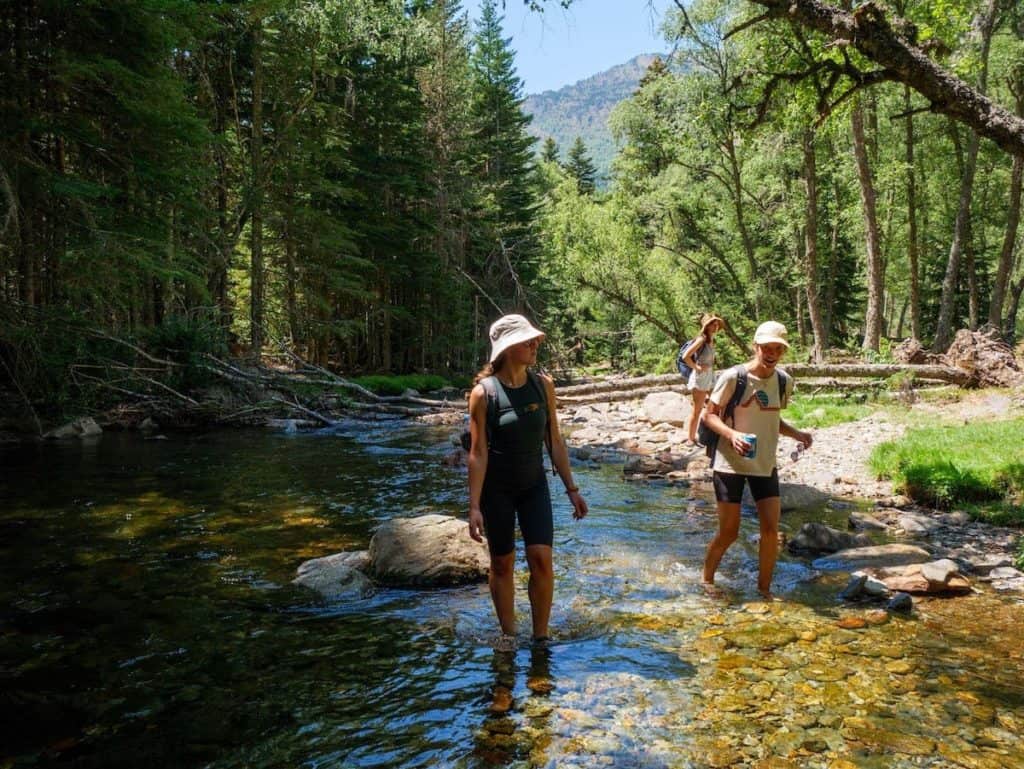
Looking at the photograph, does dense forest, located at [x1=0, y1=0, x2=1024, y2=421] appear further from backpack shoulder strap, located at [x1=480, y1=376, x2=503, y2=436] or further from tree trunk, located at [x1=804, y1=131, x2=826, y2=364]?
backpack shoulder strap, located at [x1=480, y1=376, x2=503, y2=436]

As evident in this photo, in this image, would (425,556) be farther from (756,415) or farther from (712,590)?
(756,415)

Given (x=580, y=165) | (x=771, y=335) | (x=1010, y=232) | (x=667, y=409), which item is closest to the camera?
(x=771, y=335)

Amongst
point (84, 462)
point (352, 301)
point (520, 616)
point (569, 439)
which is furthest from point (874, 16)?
point (352, 301)

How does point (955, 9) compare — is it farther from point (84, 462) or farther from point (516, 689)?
point (84, 462)

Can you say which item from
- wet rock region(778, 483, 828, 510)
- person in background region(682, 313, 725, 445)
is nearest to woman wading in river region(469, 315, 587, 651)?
wet rock region(778, 483, 828, 510)

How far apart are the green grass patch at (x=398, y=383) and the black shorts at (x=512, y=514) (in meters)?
20.9

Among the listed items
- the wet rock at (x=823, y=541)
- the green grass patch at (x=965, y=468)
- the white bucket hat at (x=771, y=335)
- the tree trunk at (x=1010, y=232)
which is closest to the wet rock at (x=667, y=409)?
the green grass patch at (x=965, y=468)

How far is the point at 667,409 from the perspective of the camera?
56.9 ft

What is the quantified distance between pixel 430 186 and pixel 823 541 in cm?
2788

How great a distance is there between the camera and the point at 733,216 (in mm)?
32219

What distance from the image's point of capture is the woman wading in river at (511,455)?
442 cm

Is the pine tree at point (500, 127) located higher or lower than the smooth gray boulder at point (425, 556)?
higher

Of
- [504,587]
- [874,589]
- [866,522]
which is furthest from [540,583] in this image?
[866,522]

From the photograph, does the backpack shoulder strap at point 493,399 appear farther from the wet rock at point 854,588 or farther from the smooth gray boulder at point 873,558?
the smooth gray boulder at point 873,558
